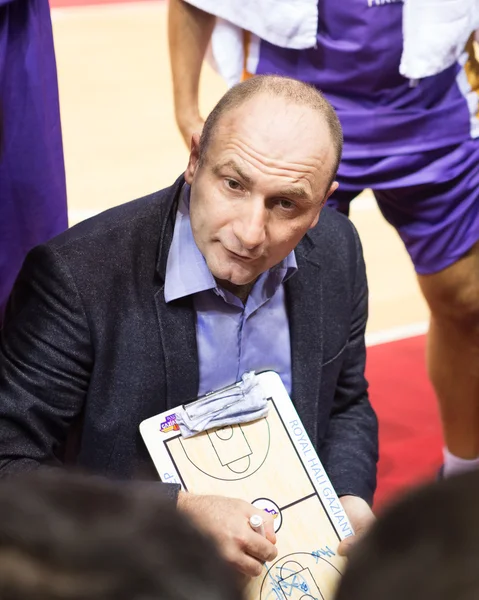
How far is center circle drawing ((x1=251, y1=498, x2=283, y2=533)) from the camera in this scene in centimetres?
155

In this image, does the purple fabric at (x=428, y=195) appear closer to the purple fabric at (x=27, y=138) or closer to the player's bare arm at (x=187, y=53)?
the player's bare arm at (x=187, y=53)

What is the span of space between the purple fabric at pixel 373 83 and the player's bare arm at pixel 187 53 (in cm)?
13

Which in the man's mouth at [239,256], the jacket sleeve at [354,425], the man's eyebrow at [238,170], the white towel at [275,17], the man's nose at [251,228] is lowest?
the jacket sleeve at [354,425]

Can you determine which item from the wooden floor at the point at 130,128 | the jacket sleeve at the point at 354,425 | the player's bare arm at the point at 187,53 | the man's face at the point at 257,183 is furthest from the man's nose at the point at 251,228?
the wooden floor at the point at 130,128

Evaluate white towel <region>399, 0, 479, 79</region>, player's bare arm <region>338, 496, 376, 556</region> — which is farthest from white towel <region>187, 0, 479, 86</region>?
player's bare arm <region>338, 496, 376, 556</region>

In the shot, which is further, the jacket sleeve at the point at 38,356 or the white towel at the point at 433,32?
the white towel at the point at 433,32

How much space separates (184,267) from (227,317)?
0.38 feet

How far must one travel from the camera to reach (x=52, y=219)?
5.87 ft

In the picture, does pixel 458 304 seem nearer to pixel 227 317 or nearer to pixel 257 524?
pixel 227 317

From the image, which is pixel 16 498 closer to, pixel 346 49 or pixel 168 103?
pixel 346 49

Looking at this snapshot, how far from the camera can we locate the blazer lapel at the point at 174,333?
1618 millimetres

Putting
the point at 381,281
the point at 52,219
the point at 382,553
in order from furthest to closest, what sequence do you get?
the point at 381,281 < the point at 52,219 < the point at 382,553

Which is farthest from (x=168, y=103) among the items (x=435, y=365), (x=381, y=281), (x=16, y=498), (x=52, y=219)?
(x=16, y=498)

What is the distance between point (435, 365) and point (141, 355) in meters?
1.09
